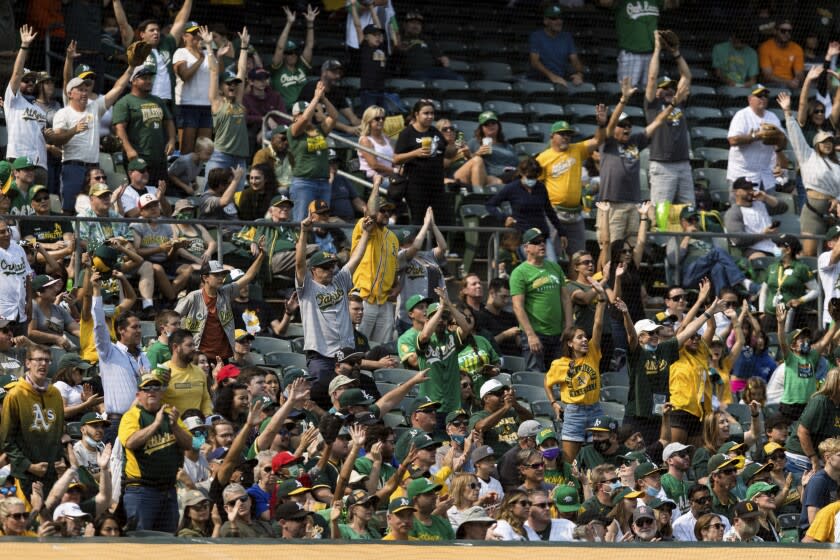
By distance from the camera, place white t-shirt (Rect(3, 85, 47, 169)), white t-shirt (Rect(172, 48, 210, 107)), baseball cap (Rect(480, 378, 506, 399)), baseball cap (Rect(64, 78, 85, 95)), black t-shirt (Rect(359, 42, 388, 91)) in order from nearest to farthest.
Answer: baseball cap (Rect(480, 378, 506, 399)) < white t-shirt (Rect(3, 85, 47, 169)) < baseball cap (Rect(64, 78, 85, 95)) < white t-shirt (Rect(172, 48, 210, 107)) < black t-shirt (Rect(359, 42, 388, 91))

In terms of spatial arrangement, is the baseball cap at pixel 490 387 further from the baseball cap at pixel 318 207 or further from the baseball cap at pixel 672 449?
the baseball cap at pixel 318 207

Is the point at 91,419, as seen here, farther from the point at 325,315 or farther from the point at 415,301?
the point at 415,301

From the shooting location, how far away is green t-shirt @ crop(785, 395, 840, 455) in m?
14.0

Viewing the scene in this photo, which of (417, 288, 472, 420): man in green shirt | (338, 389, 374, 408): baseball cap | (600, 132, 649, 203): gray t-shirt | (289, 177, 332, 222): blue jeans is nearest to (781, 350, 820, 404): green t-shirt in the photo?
(600, 132, 649, 203): gray t-shirt

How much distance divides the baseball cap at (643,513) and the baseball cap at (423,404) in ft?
5.58

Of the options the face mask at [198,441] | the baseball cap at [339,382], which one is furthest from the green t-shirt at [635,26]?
the face mask at [198,441]

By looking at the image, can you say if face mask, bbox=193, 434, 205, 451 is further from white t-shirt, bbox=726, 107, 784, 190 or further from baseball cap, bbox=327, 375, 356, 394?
white t-shirt, bbox=726, 107, 784, 190

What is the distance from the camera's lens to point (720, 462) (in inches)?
519

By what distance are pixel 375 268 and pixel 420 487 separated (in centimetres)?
377

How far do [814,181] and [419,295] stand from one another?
4.33m

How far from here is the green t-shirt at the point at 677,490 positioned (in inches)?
518

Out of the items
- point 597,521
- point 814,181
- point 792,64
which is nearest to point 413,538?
point 597,521

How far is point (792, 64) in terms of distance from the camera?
21.0 metres

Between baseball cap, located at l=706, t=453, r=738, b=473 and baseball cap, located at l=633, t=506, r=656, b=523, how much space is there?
1.23 m
